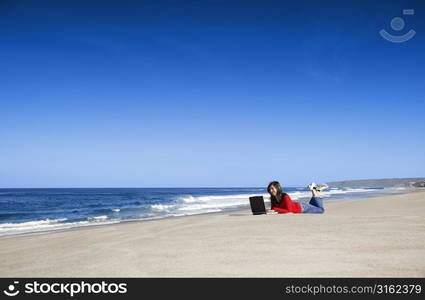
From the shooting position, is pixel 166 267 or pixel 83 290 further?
pixel 166 267

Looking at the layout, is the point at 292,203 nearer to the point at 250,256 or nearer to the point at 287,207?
the point at 287,207

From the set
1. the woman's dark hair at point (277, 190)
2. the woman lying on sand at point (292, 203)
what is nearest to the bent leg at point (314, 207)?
the woman lying on sand at point (292, 203)

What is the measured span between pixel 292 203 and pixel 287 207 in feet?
0.77

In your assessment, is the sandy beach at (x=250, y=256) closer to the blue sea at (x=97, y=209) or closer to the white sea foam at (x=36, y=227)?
the white sea foam at (x=36, y=227)

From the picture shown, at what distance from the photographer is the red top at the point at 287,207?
10617mm

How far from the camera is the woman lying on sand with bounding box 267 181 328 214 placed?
1059 cm

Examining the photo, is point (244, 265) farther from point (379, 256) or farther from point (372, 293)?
point (379, 256)

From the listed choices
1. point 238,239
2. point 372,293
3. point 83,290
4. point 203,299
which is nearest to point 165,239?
point 238,239

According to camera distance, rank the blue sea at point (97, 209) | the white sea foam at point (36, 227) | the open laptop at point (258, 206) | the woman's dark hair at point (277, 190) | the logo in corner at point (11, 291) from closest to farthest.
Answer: the logo in corner at point (11, 291) < the woman's dark hair at point (277, 190) < the open laptop at point (258, 206) < the white sea foam at point (36, 227) < the blue sea at point (97, 209)

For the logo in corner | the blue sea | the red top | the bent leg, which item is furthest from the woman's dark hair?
the blue sea

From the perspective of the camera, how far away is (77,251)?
19.6 feet

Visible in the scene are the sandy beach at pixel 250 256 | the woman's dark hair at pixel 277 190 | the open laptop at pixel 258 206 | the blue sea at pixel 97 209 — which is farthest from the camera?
the blue sea at pixel 97 209

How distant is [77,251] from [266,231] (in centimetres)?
358

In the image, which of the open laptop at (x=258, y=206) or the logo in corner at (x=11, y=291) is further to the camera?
the open laptop at (x=258, y=206)
